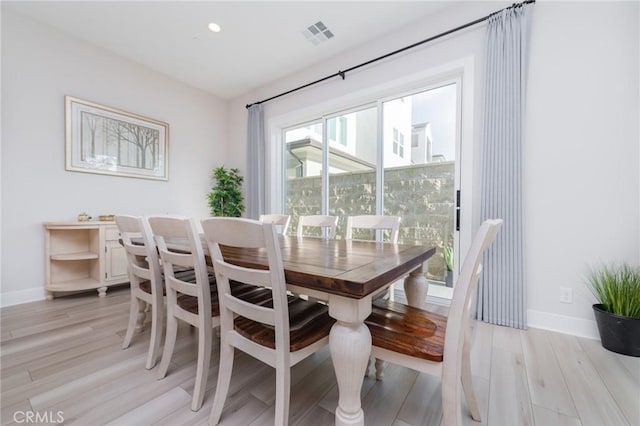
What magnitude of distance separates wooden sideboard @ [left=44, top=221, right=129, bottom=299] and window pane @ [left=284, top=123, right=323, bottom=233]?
2.17m

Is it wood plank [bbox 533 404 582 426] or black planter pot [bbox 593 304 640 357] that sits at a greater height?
black planter pot [bbox 593 304 640 357]

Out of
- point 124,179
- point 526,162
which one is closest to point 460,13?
point 526,162

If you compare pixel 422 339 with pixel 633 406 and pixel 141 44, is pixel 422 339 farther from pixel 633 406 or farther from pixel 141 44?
pixel 141 44

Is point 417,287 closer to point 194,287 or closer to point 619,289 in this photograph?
point 194,287

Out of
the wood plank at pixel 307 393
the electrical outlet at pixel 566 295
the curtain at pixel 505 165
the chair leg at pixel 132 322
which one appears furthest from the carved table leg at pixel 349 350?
the electrical outlet at pixel 566 295

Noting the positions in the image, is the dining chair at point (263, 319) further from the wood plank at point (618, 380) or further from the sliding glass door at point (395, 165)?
the sliding glass door at point (395, 165)

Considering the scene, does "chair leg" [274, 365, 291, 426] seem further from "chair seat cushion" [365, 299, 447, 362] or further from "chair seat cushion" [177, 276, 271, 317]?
"chair seat cushion" [177, 276, 271, 317]

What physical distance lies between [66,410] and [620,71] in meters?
3.83

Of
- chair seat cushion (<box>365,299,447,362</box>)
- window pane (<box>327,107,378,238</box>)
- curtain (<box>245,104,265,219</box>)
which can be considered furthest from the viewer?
curtain (<box>245,104,265,219</box>)

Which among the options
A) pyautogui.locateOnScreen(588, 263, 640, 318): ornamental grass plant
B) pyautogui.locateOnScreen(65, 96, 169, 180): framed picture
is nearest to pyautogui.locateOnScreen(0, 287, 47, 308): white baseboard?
pyautogui.locateOnScreen(65, 96, 169, 180): framed picture

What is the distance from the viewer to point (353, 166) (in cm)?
324

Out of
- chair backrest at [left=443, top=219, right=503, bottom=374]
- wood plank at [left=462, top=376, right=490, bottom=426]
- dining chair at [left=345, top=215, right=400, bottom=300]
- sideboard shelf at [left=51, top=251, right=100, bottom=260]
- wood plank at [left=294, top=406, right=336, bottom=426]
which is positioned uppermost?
dining chair at [left=345, top=215, right=400, bottom=300]

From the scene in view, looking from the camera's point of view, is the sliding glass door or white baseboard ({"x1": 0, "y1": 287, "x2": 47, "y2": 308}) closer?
white baseboard ({"x1": 0, "y1": 287, "x2": 47, "y2": 308})

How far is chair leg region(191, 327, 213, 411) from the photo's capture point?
3.89 feet
